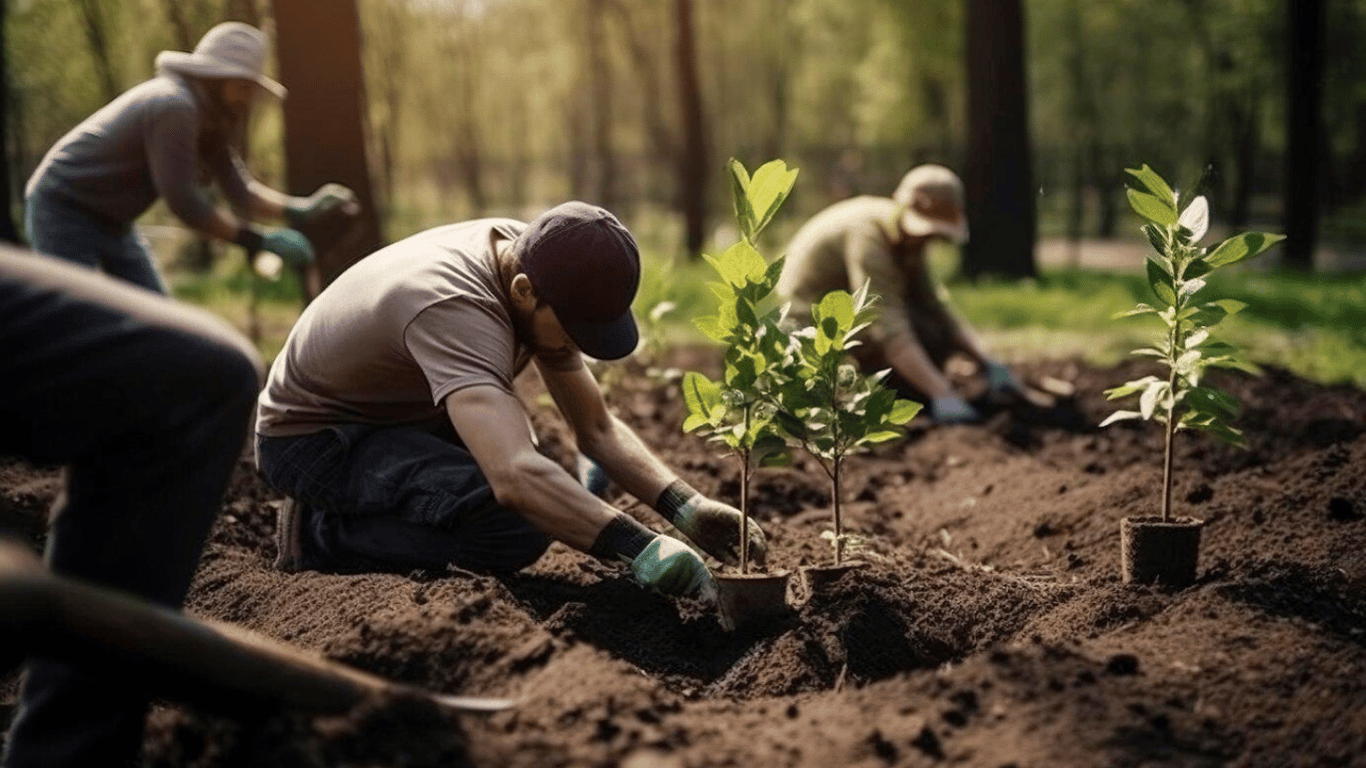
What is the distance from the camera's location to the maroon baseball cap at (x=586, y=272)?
10.7 feet

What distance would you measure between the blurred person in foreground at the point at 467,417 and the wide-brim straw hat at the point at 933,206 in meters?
3.13

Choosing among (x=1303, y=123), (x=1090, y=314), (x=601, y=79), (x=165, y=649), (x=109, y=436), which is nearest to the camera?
(x=165, y=649)

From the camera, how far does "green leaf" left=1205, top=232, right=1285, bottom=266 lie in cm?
331

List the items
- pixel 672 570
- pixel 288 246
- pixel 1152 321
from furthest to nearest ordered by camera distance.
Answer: pixel 1152 321 → pixel 288 246 → pixel 672 570

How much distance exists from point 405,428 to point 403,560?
1.28ft

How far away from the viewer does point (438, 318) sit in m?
3.25

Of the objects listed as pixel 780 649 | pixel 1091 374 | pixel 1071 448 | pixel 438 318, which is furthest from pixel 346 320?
pixel 1091 374

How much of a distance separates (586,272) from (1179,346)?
5.03 ft

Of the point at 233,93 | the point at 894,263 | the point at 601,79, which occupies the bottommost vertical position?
the point at 894,263

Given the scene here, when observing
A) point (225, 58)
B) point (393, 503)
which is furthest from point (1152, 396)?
point (225, 58)

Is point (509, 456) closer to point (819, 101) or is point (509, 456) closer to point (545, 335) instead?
point (545, 335)

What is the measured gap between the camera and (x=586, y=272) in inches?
128

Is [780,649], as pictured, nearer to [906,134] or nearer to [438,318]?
[438,318]

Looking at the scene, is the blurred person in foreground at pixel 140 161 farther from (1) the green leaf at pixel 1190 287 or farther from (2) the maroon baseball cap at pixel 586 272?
(1) the green leaf at pixel 1190 287
